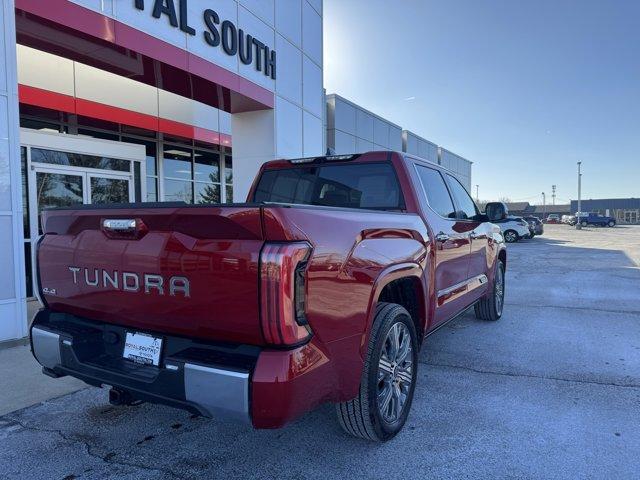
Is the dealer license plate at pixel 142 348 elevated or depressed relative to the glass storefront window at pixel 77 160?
depressed

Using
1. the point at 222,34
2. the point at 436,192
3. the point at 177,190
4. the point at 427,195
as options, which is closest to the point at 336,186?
the point at 427,195

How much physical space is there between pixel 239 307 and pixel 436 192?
2.80 meters

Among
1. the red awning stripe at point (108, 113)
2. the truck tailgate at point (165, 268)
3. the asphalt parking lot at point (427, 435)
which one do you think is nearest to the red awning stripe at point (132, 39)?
the red awning stripe at point (108, 113)

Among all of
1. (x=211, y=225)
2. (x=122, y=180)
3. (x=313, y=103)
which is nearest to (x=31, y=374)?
(x=211, y=225)

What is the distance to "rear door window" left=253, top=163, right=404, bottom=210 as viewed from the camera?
401 centimetres

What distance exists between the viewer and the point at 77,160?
880cm

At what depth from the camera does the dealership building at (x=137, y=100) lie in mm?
5301

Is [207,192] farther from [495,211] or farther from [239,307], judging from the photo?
[239,307]

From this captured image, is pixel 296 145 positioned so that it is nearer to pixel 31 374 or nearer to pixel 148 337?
pixel 31 374

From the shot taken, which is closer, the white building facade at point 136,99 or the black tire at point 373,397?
the black tire at point 373,397

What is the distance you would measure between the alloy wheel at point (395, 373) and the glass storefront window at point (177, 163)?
32.1ft

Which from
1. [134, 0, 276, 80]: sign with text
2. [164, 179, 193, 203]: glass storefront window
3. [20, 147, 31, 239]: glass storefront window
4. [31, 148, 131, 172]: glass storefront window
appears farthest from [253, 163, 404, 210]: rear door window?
[164, 179, 193, 203]: glass storefront window

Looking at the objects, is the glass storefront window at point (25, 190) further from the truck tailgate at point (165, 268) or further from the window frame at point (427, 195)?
the window frame at point (427, 195)

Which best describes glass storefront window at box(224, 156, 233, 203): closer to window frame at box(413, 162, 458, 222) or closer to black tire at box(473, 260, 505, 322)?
black tire at box(473, 260, 505, 322)
